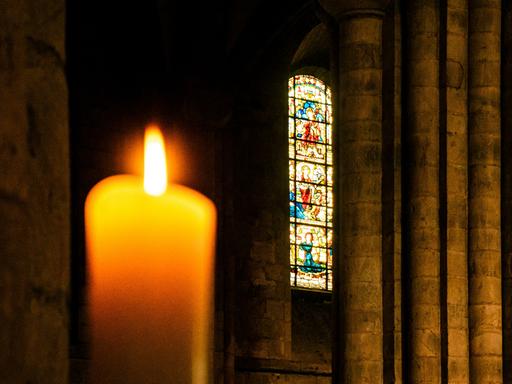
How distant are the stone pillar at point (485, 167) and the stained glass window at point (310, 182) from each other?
8.19 meters

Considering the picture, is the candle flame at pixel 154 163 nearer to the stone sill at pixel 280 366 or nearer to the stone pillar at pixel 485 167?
the stone pillar at pixel 485 167

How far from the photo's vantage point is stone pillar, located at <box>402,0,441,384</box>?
12469 millimetres

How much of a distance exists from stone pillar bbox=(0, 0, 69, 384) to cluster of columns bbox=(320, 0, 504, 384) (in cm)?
1097

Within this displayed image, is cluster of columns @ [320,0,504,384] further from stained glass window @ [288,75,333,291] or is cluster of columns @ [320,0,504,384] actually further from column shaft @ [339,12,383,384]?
stained glass window @ [288,75,333,291]

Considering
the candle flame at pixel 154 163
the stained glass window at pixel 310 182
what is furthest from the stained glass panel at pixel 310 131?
the candle flame at pixel 154 163

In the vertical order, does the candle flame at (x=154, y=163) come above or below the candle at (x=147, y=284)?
above

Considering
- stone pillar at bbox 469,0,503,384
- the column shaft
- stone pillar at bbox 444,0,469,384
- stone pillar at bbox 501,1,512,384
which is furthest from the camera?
stone pillar at bbox 501,1,512,384

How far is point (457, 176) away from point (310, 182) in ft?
30.0

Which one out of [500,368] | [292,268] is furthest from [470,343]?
[292,268]

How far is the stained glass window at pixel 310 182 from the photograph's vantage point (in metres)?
21.5

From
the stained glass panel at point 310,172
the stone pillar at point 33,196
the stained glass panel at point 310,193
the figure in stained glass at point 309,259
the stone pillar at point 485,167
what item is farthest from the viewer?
the stained glass panel at point 310,172

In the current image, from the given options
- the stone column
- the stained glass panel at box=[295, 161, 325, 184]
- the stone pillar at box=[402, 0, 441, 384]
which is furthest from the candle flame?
the stained glass panel at box=[295, 161, 325, 184]

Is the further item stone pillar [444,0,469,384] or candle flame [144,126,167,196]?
stone pillar [444,0,469,384]

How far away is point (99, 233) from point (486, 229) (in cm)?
1203
